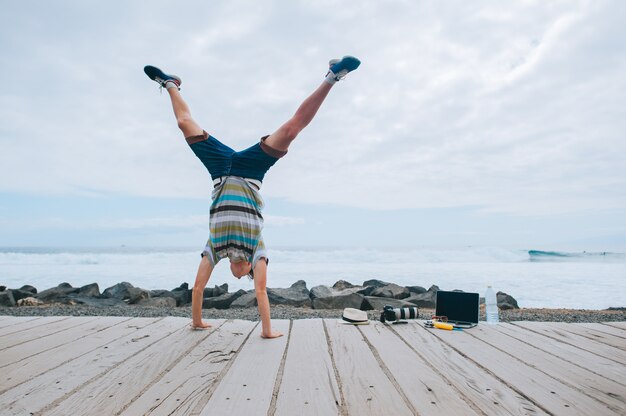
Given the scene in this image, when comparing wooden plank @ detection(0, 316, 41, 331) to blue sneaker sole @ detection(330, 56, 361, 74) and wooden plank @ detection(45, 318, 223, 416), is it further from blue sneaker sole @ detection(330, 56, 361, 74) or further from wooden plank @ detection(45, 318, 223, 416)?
blue sneaker sole @ detection(330, 56, 361, 74)

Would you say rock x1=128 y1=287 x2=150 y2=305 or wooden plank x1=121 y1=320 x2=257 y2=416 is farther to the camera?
rock x1=128 y1=287 x2=150 y2=305

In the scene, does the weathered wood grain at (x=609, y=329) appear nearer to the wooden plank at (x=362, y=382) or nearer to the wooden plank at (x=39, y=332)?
the wooden plank at (x=362, y=382)

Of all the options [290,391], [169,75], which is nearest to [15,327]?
[169,75]

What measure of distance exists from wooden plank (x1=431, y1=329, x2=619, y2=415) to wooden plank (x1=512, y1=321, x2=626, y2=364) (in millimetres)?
677

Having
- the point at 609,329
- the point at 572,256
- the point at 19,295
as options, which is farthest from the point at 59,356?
the point at 572,256

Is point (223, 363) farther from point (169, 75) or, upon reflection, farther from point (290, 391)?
point (169, 75)

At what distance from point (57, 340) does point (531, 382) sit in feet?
10.7

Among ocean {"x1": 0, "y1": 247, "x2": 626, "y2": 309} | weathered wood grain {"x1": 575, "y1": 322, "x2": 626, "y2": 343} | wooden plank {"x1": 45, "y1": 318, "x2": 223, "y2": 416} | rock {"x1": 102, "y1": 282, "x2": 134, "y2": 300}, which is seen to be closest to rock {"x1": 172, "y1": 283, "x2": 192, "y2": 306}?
rock {"x1": 102, "y1": 282, "x2": 134, "y2": 300}

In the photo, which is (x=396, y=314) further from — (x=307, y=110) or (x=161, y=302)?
(x=161, y=302)

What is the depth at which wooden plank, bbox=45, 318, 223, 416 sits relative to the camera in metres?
1.89

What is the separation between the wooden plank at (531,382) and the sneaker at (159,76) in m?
3.17

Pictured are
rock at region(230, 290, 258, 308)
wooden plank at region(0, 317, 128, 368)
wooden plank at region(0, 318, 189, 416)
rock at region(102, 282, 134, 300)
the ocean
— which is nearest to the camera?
wooden plank at region(0, 318, 189, 416)

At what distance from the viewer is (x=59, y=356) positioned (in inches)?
111

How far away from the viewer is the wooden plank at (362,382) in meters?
1.85
